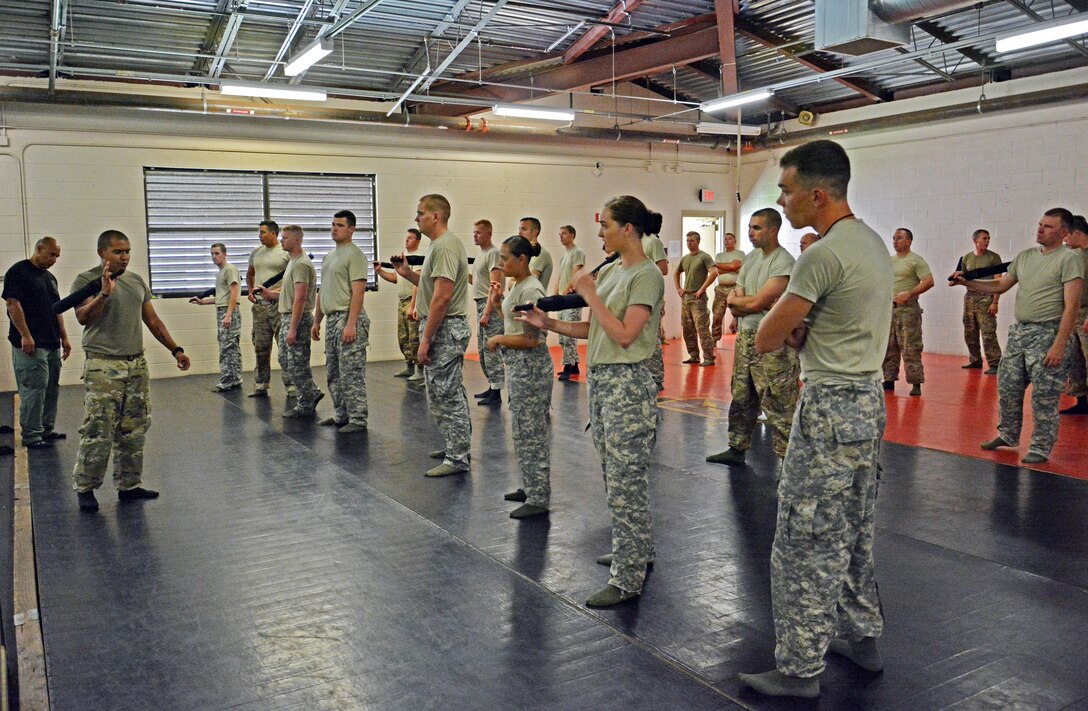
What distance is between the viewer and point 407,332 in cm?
977

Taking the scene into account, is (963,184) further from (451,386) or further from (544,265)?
(451,386)

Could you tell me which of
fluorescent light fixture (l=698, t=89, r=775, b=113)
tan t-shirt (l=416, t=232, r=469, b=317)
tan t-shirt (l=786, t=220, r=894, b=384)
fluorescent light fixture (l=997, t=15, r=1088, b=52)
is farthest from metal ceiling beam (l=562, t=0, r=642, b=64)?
tan t-shirt (l=786, t=220, r=894, b=384)

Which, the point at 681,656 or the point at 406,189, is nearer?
the point at 681,656

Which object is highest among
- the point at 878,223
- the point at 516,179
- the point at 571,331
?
the point at 516,179

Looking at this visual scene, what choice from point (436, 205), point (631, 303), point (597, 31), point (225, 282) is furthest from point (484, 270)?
point (631, 303)

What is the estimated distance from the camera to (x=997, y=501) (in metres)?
4.71

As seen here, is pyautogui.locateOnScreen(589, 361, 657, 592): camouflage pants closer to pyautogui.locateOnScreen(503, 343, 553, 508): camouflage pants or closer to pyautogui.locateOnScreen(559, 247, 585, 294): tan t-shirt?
pyautogui.locateOnScreen(503, 343, 553, 508): camouflage pants

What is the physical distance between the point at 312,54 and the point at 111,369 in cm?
449

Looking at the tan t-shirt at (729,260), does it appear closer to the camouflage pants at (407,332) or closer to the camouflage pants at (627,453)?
the camouflage pants at (407,332)

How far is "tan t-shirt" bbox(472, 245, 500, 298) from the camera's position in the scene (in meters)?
8.41

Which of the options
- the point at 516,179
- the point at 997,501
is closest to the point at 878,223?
the point at 516,179

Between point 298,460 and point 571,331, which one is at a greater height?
point 571,331

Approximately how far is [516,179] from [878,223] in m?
5.44

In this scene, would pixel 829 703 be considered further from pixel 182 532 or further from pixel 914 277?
pixel 914 277
